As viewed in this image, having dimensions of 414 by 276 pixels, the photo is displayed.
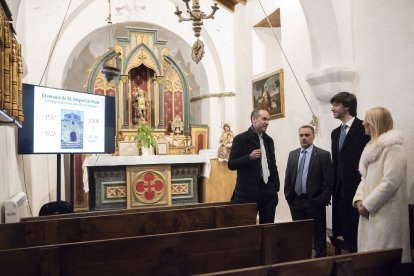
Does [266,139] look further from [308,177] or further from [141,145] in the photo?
[141,145]

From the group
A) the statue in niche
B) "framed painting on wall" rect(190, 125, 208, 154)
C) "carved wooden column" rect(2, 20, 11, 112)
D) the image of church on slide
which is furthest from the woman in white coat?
"framed painting on wall" rect(190, 125, 208, 154)

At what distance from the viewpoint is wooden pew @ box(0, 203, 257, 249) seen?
7.55ft

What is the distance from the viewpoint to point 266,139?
→ 3695 millimetres

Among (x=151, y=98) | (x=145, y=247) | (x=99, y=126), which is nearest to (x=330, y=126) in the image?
(x=99, y=126)

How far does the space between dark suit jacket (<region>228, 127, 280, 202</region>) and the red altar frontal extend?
3.27 meters

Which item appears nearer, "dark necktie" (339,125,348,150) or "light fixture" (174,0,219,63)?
"dark necktie" (339,125,348,150)

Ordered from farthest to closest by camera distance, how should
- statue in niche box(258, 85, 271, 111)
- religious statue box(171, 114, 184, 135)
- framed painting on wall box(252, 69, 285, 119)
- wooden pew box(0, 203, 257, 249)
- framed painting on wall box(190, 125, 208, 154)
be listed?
religious statue box(171, 114, 184, 135)
framed painting on wall box(190, 125, 208, 154)
statue in niche box(258, 85, 271, 111)
framed painting on wall box(252, 69, 285, 119)
wooden pew box(0, 203, 257, 249)

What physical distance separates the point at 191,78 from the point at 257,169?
19.2 ft

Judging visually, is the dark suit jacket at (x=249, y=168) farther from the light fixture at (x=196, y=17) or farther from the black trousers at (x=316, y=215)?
the light fixture at (x=196, y=17)

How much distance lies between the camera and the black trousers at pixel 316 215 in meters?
3.43

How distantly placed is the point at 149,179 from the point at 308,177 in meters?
3.79

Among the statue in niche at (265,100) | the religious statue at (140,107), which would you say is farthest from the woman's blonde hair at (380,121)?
the religious statue at (140,107)

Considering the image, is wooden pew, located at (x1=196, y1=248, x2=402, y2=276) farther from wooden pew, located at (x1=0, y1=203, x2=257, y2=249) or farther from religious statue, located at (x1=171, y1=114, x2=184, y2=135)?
religious statue, located at (x1=171, y1=114, x2=184, y2=135)

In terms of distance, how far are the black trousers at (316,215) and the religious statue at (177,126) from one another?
200 inches
